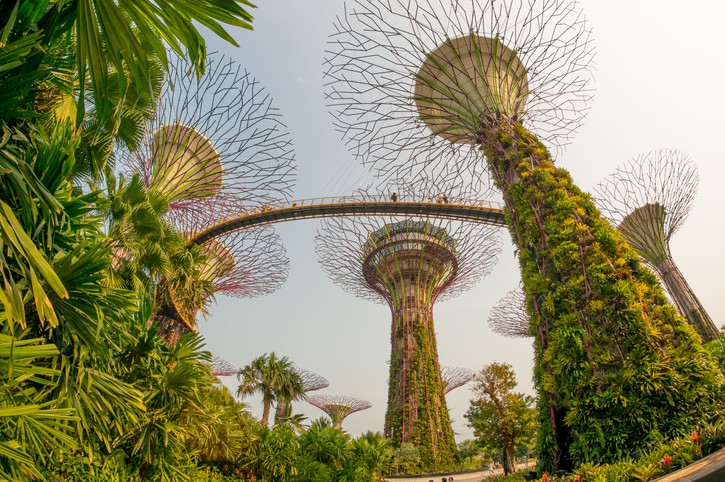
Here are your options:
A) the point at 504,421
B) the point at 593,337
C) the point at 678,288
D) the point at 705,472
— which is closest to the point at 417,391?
the point at 504,421

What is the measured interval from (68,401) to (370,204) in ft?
65.2

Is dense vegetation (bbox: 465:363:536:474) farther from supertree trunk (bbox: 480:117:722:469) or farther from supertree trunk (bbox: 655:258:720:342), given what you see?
A: supertree trunk (bbox: 480:117:722:469)

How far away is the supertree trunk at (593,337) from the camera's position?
5.29 meters

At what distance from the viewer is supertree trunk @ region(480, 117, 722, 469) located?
5.29 m

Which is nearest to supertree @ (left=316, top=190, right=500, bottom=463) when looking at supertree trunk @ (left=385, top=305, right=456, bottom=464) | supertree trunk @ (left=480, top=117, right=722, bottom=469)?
supertree trunk @ (left=385, top=305, right=456, bottom=464)

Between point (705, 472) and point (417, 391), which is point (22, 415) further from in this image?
point (417, 391)

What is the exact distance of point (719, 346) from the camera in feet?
33.9

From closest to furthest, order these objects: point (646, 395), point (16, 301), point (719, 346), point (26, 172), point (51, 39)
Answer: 1. point (16, 301)
2. point (26, 172)
3. point (51, 39)
4. point (646, 395)
5. point (719, 346)

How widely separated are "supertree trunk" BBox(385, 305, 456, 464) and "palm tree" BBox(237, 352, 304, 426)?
5.75 metres

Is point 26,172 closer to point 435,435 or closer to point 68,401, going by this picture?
point 68,401

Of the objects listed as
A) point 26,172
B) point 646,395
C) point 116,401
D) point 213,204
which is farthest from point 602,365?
point 213,204

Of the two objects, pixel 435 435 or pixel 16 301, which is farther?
pixel 435 435

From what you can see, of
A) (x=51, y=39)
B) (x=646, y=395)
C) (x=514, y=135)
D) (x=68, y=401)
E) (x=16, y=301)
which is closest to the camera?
(x=16, y=301)

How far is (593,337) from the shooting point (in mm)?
6102
